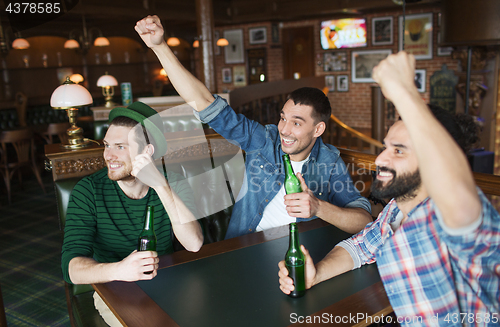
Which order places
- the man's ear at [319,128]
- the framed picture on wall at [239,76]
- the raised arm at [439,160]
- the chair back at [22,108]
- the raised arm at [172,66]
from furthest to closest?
the framed picture on wall at [239,76] < the chair back at [22,108] < the man's ear at [319,128] < the raised arm at [172,66] < the raised arm at [439,160]

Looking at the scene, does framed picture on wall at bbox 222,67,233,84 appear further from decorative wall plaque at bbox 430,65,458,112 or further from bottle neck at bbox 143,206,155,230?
bottle neck at bbox 143,206,155,230

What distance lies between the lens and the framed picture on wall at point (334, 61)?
29.4 ft

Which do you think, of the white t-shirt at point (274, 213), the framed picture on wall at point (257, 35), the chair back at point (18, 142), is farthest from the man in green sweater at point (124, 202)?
the framed picture on wall at point (257, 35)

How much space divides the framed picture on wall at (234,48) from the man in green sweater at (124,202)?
350 inches

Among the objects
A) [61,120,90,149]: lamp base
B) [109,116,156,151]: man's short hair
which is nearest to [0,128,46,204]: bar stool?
[61,120,90,149]: lamp base

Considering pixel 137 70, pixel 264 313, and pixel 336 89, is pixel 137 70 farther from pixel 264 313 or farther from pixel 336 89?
pixel 264 313

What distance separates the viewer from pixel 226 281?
1247mm

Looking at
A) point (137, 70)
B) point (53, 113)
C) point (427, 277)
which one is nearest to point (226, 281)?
point (427, 277)

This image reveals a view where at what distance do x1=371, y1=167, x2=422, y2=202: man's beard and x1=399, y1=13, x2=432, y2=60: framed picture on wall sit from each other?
7.46 meters

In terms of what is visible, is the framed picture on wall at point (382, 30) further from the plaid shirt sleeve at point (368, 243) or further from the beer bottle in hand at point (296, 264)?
the beer bottle in hand at point (296, 264)

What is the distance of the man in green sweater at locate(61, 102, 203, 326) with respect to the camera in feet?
4.91

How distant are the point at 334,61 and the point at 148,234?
8.45m

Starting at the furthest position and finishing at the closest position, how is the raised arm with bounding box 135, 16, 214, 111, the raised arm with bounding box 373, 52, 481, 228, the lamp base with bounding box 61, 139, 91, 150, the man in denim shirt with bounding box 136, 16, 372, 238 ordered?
the lamp base with bounding box 61, 139, 91, 150, the man in denim shirt with bounding box 136, 16, 372, 238, the raised arm with bounding box 135, 16, 214, 111, the raised arm with bounding box 373, 52, 481, 228

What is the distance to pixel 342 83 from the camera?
29.8 feet
